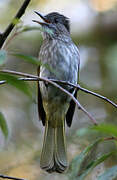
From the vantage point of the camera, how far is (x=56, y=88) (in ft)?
14.0

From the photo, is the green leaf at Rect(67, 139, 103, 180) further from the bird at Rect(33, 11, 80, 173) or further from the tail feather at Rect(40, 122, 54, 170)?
the bird at Rect(33, 11, 80, 173)

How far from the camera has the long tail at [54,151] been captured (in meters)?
3.72

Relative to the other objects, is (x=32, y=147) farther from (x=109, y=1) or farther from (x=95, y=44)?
(x=109, y=1)

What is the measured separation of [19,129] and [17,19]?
15.5ft

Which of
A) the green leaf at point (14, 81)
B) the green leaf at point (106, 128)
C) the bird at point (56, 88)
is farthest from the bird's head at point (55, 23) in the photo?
the green leaf at point (106, 128)

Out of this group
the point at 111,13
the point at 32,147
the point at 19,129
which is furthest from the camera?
the point at 111,13

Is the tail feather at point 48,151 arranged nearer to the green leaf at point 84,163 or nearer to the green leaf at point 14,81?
the green leaf at point 84,163

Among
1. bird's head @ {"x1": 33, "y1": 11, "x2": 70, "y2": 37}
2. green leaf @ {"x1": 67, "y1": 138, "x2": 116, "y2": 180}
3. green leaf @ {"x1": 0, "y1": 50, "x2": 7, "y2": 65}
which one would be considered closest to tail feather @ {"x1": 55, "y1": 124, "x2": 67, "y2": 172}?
bird's head @ {"x1": 33, "y1": 11, "x2": 70, "y2": 37}

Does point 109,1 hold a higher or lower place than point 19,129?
higher

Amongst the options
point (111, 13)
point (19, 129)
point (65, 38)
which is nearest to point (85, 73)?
point (111, 13)

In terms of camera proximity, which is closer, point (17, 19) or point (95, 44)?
point (17, 19)

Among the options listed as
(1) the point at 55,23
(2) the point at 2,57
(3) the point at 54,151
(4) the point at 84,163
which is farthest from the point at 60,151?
(2) the point at 2,57

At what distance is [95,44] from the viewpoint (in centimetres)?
761

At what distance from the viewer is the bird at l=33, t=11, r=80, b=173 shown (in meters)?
4.17
